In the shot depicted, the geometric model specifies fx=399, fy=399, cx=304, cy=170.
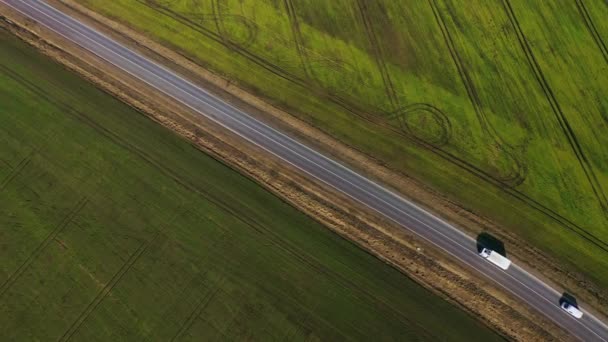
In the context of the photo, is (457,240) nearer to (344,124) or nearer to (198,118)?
(344,124)

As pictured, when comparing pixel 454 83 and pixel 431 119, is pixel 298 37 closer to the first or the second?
pixel 431 119

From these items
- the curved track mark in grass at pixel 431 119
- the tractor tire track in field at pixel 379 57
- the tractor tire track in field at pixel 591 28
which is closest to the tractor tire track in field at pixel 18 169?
the curved track mark in grass at pixel 431 119

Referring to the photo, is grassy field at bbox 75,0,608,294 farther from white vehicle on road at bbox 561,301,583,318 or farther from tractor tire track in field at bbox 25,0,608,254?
white vehicle on road at bbox 561,301,583,318

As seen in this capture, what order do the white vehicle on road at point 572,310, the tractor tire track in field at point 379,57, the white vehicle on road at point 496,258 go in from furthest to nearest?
the tractor tire track in field at point 379,57
the white vehicle on road at point 496,258
the white vehicle on road at point 572,310

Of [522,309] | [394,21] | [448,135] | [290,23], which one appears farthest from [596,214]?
[290,23]

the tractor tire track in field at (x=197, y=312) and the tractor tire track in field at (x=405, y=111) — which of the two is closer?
the tractor tire track in field at (x=197, y=312)

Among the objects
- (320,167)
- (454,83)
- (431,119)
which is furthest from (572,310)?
(320,167)

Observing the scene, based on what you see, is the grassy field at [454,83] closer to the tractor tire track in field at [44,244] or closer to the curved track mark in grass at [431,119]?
the curved track mark in grass at [431,119]
